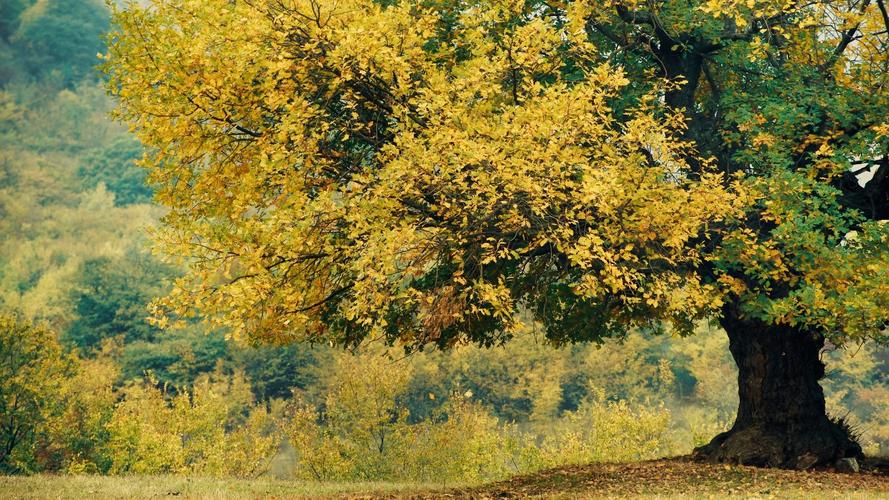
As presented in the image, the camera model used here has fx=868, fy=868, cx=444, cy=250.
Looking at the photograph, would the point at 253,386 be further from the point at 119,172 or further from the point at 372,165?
the point at 119,172

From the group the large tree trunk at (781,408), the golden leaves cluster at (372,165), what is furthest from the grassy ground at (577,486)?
the golden leaves cluster at (372,165)

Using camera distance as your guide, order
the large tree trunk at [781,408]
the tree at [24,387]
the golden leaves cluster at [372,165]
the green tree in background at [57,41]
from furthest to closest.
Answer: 1. the green tree in background at [57,41]
2. the tree at [24,387]
3. the large tree trunk at [781,408]
4. the golden leaves cluster at [372,165]

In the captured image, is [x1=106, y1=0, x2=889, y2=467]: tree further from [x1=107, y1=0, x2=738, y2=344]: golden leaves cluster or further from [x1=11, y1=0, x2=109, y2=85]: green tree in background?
[x1=11, y1=0, x2=109, y2=85]: green tree in background

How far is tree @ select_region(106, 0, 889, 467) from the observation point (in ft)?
37.2

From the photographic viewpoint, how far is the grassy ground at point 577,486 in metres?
12.2

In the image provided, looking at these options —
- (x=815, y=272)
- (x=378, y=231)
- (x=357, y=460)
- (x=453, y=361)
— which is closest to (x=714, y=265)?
(x=815, y=272)

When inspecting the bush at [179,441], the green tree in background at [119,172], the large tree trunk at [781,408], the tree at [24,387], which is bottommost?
the bush at [179,441]

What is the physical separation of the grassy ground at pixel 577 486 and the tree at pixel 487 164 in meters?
Result: 1.70

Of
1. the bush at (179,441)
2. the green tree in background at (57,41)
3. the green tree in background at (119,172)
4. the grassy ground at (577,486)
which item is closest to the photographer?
the grassy ground at (577,486)

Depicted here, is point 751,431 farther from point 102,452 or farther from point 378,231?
point 102,452

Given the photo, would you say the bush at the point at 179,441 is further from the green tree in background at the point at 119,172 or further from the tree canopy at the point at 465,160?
the green tree in background at the point at 119,172

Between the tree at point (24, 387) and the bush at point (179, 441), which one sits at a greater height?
the tree at point (24, 387)

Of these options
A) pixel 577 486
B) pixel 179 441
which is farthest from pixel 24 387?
pixel 577 486

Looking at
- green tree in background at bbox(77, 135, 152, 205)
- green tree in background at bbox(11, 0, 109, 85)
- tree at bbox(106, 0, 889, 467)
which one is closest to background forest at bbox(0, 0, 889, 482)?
green tree in background at bbox(77, 135, 152, 205)
